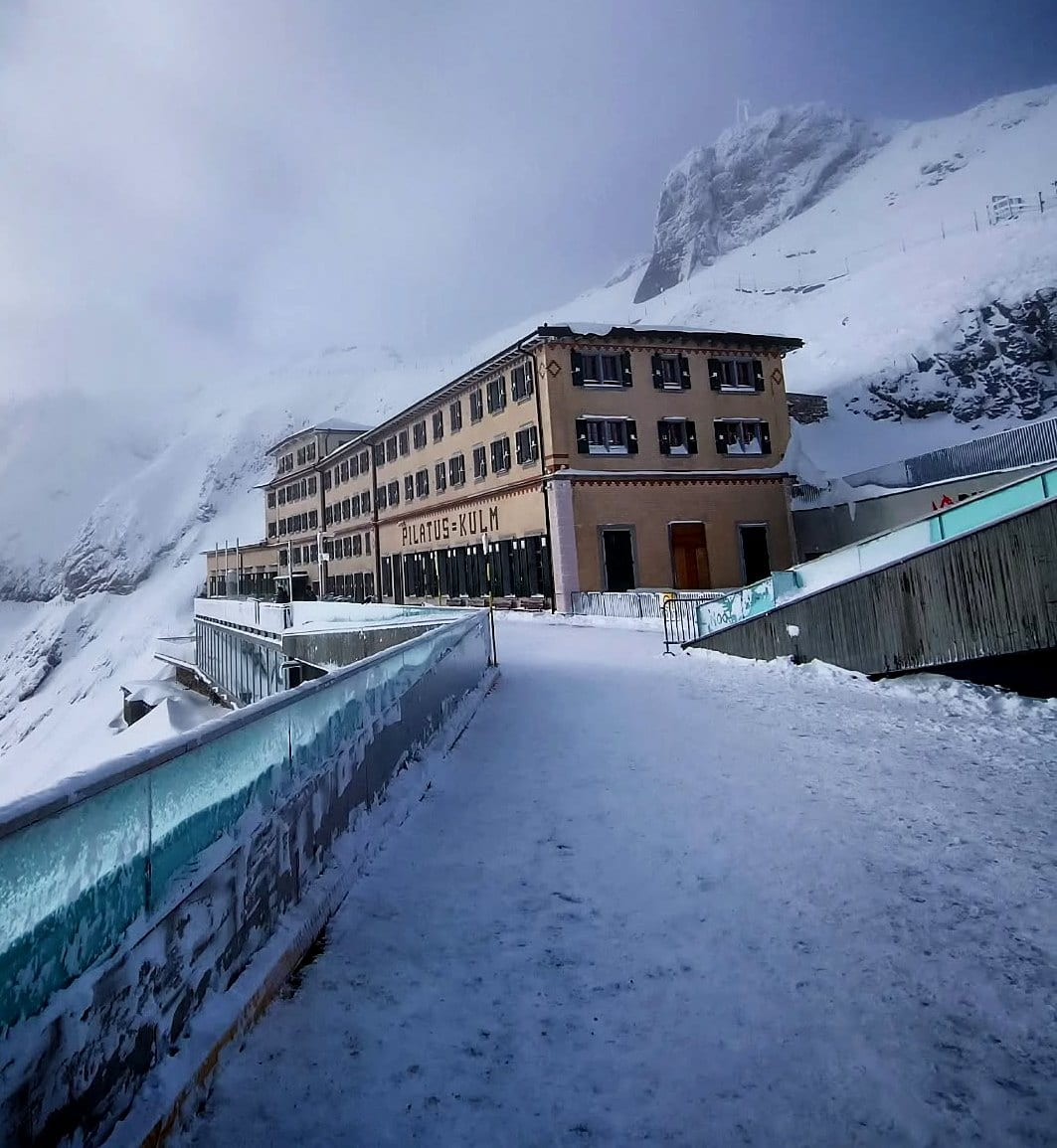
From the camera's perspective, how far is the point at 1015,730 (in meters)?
7.81

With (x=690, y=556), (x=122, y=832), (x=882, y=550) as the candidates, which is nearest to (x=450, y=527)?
(x=690, y=556)

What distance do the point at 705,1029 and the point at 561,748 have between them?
16.8 feet

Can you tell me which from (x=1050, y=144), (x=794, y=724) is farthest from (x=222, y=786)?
(x=1050, y=144)

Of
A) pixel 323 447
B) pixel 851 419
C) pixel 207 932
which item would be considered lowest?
pixel 207 932

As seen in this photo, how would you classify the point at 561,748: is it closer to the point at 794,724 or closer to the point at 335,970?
the point at 794,724

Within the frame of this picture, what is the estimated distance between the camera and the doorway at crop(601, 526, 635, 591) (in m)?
28.0

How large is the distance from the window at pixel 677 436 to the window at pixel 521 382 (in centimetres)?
599

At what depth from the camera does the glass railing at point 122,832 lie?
184 cm

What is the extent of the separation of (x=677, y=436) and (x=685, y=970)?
1110 inches

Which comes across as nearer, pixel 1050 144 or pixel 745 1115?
pixel 745 1115

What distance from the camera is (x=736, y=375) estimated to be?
102 ft

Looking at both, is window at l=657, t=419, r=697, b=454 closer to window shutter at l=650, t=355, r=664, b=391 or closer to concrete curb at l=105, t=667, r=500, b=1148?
window shutter at l=650, t=355, r=664, b=391

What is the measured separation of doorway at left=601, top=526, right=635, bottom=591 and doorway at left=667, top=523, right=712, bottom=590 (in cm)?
200

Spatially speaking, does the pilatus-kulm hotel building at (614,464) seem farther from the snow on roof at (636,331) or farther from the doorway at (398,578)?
the doorway at (398,578)
